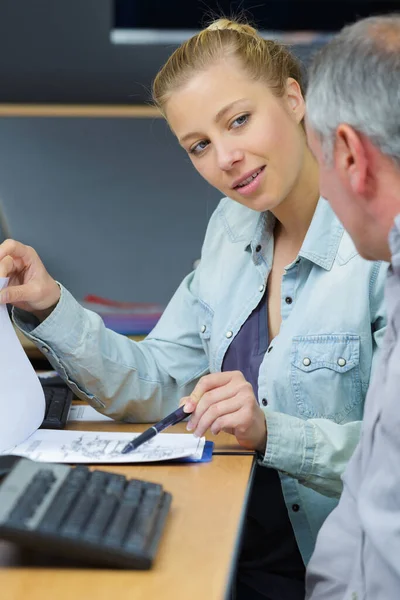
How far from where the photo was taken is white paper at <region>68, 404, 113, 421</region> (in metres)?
1.41

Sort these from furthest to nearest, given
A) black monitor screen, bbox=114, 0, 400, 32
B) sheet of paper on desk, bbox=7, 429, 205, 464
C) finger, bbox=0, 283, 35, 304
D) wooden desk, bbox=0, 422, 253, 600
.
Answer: black monitor screen, bbox=114, 0, 400, 32, finger, bbox=0, 283, 35, 304, sheet of paper on desk, bbox=7, 429, 205, 464, wooden desk, bbox=0, 422, 253, 600

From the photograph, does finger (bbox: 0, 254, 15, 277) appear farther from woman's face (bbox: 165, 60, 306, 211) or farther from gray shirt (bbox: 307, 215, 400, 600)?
gray shirt (bbox: 307, 215, 400, 600)

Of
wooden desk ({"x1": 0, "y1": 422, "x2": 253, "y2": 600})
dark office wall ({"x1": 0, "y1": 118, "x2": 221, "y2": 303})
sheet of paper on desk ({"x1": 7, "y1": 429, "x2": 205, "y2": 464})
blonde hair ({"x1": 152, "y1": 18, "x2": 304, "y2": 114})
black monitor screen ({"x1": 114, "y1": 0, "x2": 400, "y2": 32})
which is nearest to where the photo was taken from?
wooden desk ({"x1": 0, "y1": 422, "x2": 253, "y2": 600})

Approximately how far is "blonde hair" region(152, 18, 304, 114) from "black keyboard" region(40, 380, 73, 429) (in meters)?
0.52

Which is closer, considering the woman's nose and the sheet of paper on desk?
the sheet of paper on desk

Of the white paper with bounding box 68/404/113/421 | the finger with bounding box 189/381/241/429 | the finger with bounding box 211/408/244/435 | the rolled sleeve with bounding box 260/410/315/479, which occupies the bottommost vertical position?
the white paper with bounding box 68/404/113/421

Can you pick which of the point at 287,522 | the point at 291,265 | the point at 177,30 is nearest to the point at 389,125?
the point at 291,265

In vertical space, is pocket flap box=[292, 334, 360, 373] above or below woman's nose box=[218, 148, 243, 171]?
below

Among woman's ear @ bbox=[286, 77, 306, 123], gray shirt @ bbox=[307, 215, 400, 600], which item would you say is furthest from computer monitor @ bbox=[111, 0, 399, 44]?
gray shirt @ bbox=[307, 215, 400, 600]

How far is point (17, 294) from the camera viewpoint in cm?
132

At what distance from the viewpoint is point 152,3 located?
8.67 ft

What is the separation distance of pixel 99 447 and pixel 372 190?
1.78ft

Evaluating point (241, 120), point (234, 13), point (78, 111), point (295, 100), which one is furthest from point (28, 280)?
point (234, 13)

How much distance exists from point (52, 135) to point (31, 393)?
1608mm
